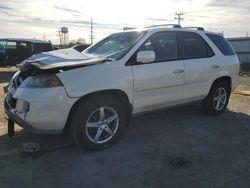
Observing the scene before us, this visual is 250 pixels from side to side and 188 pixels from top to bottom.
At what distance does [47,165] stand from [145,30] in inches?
106

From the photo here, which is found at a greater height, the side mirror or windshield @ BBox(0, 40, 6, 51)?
A: windshield @ BBox(0, 40, 6, 51)

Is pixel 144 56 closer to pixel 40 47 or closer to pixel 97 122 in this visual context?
pixel 97 122

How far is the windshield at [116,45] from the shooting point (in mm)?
4646

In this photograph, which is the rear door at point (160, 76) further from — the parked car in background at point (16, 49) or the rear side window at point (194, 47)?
the parked car in background at point (16, 49)

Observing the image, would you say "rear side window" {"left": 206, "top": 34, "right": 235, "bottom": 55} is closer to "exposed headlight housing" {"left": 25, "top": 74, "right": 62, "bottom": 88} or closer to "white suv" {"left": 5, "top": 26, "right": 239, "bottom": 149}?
"white suv" {"left": 5, "top": 26, "right": 239, "bottom": 149}

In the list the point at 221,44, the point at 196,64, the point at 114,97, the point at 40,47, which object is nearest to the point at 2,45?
the point at 40,47

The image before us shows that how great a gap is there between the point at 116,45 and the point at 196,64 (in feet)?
5.08

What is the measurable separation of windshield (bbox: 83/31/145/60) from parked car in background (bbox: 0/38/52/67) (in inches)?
488

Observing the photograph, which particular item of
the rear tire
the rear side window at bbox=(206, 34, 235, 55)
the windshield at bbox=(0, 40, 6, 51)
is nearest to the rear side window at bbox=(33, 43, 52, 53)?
the windshield at bbox=(0, 40, 6, 51)

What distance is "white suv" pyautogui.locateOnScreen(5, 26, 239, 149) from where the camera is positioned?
3861 mm

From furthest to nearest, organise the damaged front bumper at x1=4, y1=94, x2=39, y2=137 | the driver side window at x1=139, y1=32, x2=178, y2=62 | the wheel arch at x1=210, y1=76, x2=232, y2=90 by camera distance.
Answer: the wheel arch at x1=210, y1=76, x2=232, y2=90 → the driver side window at x1=139, y1=32, x2=178, y2=62 → the damaged front bumper at x1=4, y1=94, x2=39, y2=137

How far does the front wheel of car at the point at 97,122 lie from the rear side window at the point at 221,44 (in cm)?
277

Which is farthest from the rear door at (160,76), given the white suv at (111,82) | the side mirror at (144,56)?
the side mirror at (144,56)

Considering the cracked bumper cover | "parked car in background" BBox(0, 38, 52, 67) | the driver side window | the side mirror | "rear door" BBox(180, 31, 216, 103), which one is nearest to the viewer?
the cracked bumper cover
